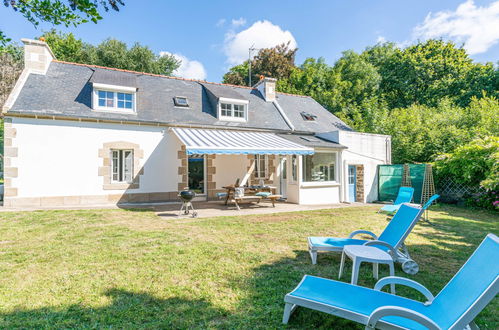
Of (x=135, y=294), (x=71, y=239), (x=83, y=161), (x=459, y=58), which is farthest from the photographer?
(x=459, y=58)

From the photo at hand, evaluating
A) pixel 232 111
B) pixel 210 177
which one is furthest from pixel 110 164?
pixel 232 111

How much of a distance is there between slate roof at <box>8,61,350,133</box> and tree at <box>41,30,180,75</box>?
1882 cm

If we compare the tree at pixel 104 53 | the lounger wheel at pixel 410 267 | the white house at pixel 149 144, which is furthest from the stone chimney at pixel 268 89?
the tree at pixel 104 53

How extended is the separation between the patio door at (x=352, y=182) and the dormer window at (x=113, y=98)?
47.2 ft

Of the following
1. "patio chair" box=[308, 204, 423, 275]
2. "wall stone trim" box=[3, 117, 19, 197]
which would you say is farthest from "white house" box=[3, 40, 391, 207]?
"patio chair" box=[308, 204, 423, 275]

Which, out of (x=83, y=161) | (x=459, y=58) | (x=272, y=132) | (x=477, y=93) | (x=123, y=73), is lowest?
(x=83, y=161)

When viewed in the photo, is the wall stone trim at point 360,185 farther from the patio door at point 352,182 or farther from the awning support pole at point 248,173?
the awning support pole at point 248,173

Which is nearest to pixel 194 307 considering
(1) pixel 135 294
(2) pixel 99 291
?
(1) pixel 135 294

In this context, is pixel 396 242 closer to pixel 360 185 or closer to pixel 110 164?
pixel 360 185

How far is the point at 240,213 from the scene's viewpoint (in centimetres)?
1238

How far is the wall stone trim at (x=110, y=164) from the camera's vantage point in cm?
1451

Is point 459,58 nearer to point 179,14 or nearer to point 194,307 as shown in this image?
point 179,14

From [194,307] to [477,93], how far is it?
38.9 m

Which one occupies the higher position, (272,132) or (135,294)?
(272,132)
